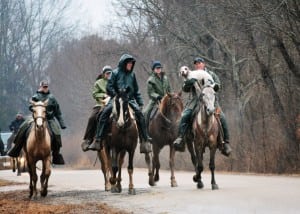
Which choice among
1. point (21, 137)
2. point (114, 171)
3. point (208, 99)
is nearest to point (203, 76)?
point (208, 99)

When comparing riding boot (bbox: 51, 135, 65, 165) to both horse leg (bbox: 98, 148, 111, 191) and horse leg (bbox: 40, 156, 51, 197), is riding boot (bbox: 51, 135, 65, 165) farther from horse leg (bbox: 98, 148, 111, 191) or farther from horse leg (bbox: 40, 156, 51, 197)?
horse leg (bbox: 98, 148, 111, 191)

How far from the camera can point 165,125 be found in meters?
23.2

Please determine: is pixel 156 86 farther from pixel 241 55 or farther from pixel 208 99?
A: pixel 241 55

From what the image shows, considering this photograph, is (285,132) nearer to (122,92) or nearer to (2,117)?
(122,92)

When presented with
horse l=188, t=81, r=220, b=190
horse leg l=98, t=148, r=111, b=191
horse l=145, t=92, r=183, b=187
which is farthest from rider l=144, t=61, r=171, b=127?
horse l=188, t=81, r=220, b=190

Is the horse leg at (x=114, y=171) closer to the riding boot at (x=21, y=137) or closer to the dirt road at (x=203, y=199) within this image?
the dirt road at (x=203, y=199)

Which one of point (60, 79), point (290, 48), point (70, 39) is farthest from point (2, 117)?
point (290, 48)

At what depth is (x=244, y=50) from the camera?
36.0 metres

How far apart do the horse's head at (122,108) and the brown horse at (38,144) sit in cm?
188

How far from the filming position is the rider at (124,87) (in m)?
20.5

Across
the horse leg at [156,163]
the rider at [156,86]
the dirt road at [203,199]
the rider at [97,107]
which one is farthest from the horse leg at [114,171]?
the rider at [156,86]

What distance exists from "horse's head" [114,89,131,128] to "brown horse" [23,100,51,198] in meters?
1.88

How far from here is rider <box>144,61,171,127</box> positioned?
23.7 metres

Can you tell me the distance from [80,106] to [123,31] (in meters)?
24.1
